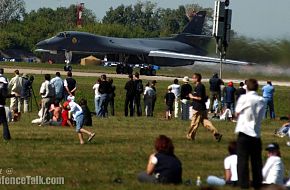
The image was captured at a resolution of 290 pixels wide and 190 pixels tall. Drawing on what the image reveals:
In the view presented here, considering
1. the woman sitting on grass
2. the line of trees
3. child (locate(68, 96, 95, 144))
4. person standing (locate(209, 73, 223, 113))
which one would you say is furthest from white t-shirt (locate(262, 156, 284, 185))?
the line of trees

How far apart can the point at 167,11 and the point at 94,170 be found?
175m

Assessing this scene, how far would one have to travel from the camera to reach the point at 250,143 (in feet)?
54.1

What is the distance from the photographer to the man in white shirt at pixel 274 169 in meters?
16.5

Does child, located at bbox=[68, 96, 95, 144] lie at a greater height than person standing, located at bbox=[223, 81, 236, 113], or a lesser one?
greater

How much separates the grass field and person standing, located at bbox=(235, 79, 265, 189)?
1.02 m

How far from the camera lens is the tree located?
166 metres

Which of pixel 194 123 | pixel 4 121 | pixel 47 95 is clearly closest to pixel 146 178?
pixel 4 121

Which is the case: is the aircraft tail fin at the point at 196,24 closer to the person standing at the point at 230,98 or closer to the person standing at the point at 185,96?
the person standing at the point at 230,98

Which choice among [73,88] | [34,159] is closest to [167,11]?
[73,88]

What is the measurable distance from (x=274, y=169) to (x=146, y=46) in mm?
70133

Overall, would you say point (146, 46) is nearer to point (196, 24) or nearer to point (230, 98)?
point (196, 24)

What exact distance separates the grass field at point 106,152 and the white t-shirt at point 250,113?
1.43 metres

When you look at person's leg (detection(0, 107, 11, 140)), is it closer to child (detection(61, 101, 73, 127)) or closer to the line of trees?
child (detection(61, 101, 73, 127))

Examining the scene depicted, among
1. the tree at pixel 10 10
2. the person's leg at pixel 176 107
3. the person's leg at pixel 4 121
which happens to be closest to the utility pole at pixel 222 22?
the person's leg at pixel 176 107
